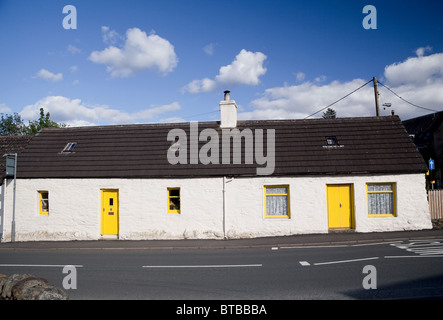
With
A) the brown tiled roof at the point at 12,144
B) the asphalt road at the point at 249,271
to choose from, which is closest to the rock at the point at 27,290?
the asphalt road at the point at 249,271

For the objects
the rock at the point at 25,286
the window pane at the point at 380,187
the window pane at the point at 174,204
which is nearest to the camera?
the rock at the point at 25,286

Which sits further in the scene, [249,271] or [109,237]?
[109,237]

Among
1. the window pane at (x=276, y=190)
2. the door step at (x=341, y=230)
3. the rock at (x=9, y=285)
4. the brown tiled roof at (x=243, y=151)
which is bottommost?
the door step at (x=341, y=230)

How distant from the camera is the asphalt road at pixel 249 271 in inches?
274

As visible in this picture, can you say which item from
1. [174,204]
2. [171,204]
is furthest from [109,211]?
[174,204]

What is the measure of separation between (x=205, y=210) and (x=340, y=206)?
6.47 meters

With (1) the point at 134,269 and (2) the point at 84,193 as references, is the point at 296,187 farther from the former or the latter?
(2) the point at 84,193

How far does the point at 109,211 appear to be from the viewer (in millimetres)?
15578

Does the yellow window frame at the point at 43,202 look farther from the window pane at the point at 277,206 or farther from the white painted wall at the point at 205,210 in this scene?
the window pane at the point at 277,206

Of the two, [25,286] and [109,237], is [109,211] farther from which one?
[25,286]

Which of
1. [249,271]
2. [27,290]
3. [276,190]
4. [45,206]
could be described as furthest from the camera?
[45,206]

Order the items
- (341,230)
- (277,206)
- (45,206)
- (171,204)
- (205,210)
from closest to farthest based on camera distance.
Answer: (341,230), (205,210), (277,206), (171,204), (45,206)

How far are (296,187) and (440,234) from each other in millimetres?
6265

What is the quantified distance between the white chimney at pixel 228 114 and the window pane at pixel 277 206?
5107mm
